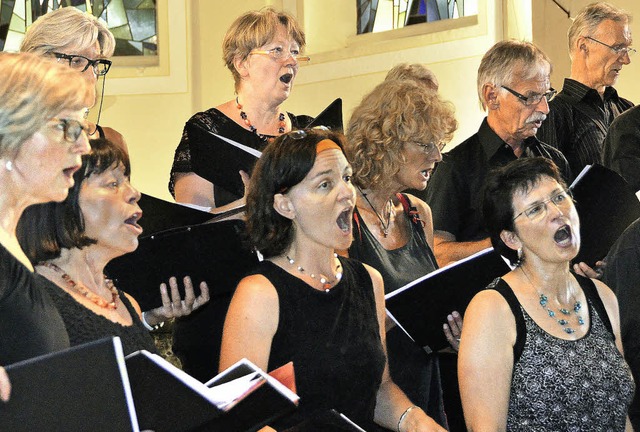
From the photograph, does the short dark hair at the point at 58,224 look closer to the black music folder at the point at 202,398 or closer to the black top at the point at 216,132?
the black music folder at the point at 202,398

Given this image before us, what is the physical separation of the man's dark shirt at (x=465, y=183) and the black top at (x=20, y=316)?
2317 millimetres

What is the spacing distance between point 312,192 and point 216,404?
3.67 ft

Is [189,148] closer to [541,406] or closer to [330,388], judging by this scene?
[330,388]

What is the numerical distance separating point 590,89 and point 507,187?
234 cm

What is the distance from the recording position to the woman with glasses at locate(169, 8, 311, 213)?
423 centimetres

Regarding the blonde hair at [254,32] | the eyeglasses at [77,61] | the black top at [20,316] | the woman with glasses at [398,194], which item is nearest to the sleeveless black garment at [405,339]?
the woman with glasses at [398,194]

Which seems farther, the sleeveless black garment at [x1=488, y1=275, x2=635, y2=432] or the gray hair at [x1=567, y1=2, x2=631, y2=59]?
the gray hair at [x1=567, y1=2, x2=631, y2=59]

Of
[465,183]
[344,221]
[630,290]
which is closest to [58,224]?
[344,221]

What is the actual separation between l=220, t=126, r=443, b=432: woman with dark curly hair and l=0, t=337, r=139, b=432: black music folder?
2.86ft

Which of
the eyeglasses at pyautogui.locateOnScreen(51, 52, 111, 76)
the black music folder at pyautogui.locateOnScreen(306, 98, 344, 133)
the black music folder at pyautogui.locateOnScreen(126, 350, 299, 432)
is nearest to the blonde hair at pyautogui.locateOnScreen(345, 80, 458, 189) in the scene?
the black music folder at pyautogui.locateOnScreen(306, 98, 344, 133)

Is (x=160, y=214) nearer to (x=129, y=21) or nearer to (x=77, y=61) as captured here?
(x=77, y=61)

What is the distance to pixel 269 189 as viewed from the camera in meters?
3.39

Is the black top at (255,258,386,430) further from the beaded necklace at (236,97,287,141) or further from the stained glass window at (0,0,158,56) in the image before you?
the stained glass window at (0,0,158,56)

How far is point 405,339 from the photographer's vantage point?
3.82 m
